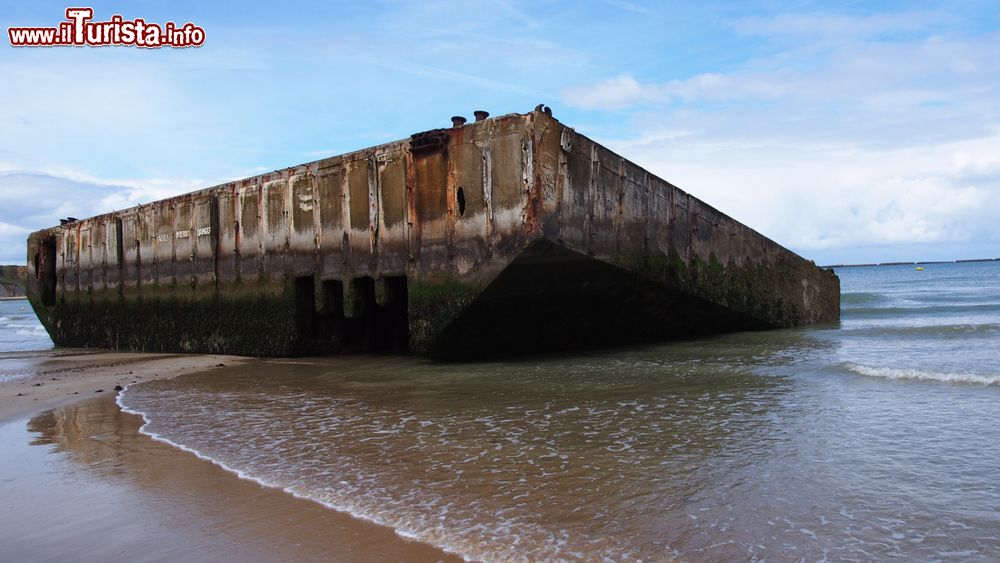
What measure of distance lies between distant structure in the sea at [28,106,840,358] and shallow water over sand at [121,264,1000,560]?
1.20 m

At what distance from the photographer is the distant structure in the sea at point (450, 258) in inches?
328

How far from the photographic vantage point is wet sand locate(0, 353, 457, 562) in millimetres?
3145

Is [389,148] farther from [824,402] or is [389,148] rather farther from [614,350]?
[824,402]

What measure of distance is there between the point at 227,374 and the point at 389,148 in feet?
11.9

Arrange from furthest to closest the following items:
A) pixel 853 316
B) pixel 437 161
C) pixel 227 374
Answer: pixel 853 316
pixel 227 374
pixel 437 161

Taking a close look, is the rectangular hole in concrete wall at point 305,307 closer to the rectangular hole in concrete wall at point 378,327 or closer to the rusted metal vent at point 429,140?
the rectangular hole in concrete wall at point 378,327

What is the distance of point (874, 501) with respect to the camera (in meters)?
3.46

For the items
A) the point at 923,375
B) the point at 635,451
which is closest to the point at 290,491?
the point at 635,451

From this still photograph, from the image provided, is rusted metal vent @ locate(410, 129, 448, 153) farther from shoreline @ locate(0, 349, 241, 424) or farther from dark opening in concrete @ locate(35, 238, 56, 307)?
dark opening in concrete @ locate(35, 238, 56, 307)

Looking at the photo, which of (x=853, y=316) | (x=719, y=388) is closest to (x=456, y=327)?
(x=719, y=388)

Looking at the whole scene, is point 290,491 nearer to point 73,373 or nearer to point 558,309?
point 558,309

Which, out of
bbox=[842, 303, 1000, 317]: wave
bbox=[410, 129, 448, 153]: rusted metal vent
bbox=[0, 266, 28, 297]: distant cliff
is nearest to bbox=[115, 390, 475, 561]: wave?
bbox=[410, 129, 448, 153]: rusted metal vent

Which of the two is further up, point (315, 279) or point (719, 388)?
point (315, 279)

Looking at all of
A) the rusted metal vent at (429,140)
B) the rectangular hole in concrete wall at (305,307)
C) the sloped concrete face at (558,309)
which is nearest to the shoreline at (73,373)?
the rectangular hole in concrete wall at (305,307)
